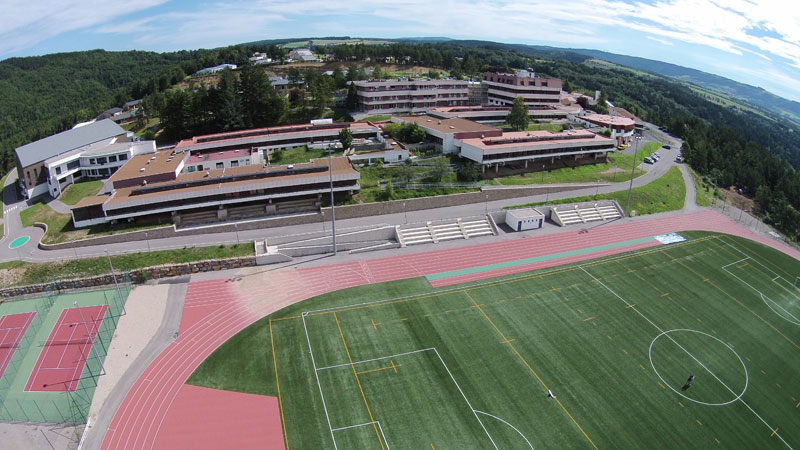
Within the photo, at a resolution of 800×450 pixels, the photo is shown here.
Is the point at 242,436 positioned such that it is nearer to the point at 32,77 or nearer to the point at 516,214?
the point at 516,214

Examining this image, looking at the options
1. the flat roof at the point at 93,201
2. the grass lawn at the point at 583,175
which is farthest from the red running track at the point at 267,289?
the flat roof at the point at 93,201

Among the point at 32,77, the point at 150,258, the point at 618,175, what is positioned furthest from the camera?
the point at 32,77

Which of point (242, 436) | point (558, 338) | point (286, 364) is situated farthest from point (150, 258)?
point (558, 338)

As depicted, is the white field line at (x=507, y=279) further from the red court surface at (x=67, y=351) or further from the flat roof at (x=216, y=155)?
the flat roof at (x=216, y=155)

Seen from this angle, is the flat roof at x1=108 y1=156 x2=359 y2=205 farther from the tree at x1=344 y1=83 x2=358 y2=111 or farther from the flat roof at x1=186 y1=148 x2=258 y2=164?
the tree at x1=344 y1=83 x2=358 y2=111

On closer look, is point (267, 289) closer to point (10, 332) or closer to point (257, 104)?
point (10, 332)

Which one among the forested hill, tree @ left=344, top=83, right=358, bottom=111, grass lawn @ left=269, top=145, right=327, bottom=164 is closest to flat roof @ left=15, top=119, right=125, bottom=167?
grass lawn @ left=269, top=145, right=327, bottom=164
